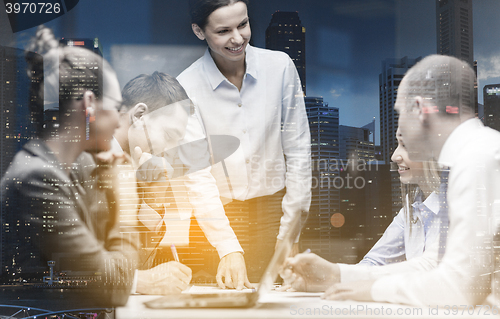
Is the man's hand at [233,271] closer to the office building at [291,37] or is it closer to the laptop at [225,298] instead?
the laptop at [225,298]

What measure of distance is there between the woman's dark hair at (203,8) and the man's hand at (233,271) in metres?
1.55

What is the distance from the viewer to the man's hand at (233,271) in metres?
2.37

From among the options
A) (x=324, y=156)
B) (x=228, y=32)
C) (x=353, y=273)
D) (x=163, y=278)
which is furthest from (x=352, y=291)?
(x=228, y=32)

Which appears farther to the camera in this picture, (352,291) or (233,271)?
(233,271)

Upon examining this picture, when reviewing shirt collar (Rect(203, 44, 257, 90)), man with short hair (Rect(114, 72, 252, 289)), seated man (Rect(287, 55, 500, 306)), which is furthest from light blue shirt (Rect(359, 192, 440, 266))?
shirt collar (Rect(203, 44, 257, 90))

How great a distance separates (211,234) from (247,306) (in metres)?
0.51

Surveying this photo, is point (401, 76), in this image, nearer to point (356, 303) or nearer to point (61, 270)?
point (356, 303)

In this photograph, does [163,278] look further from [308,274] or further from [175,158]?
[308,274]

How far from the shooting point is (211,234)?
244cm

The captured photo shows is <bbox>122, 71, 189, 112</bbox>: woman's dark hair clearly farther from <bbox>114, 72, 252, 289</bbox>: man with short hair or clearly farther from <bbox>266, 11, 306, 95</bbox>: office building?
<bbox>266, 11, 306, 95</bbox>: office building

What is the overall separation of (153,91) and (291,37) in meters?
1.04

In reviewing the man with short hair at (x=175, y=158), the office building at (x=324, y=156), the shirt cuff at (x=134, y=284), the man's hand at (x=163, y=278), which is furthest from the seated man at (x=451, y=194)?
the shirt cuff at (x=134, y=284)

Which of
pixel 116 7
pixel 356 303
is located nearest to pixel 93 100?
pixel 116 7

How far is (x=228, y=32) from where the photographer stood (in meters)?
2.36
